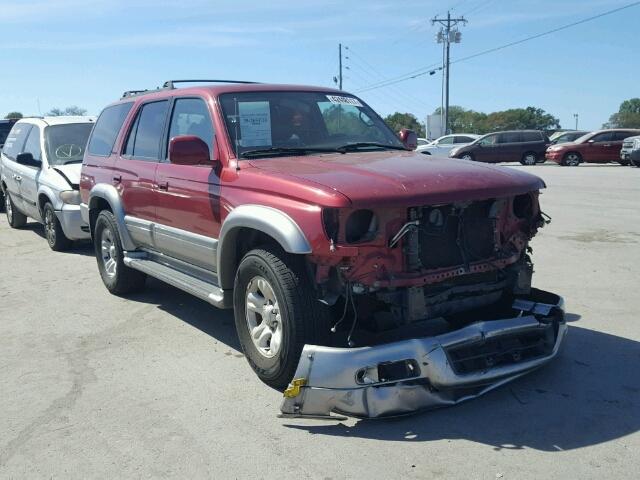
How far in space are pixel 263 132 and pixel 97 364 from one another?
85.8 inches

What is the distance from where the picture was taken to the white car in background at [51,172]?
913cm

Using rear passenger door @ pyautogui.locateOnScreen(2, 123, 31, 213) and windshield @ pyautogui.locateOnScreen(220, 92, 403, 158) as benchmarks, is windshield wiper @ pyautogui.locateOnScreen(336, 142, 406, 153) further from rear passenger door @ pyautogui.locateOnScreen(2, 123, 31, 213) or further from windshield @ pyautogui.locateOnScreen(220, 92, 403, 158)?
rear passenger door @ pyautogui.locateOnScreen(2, 123, 31, 213)

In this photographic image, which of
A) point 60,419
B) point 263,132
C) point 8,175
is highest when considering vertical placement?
point 263,132

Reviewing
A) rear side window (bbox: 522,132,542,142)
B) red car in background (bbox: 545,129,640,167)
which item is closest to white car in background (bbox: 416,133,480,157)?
rear side window (bbox: 522,132,542,142)

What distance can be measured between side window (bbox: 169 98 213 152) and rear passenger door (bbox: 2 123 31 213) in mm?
6226

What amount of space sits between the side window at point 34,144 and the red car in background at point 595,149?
74.3 feet

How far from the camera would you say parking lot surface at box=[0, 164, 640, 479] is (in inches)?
135

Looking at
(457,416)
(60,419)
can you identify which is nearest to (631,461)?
(457,416)

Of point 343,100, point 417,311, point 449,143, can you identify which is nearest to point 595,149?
point 449,143

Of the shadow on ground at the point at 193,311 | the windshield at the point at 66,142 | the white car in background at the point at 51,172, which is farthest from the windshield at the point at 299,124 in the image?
the windshield at the point at 66,142

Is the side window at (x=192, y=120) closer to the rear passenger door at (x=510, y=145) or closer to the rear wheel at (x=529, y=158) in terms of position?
the rear passenger door at (x=510, y=145)

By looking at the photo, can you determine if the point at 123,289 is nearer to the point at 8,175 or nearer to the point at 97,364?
the point at 97,364

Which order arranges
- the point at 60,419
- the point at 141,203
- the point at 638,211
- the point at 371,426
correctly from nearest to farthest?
the point at 371,426, the point at 60,419, the point at 141,203, the point at 638,211

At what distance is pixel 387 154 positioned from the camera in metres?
5.11
